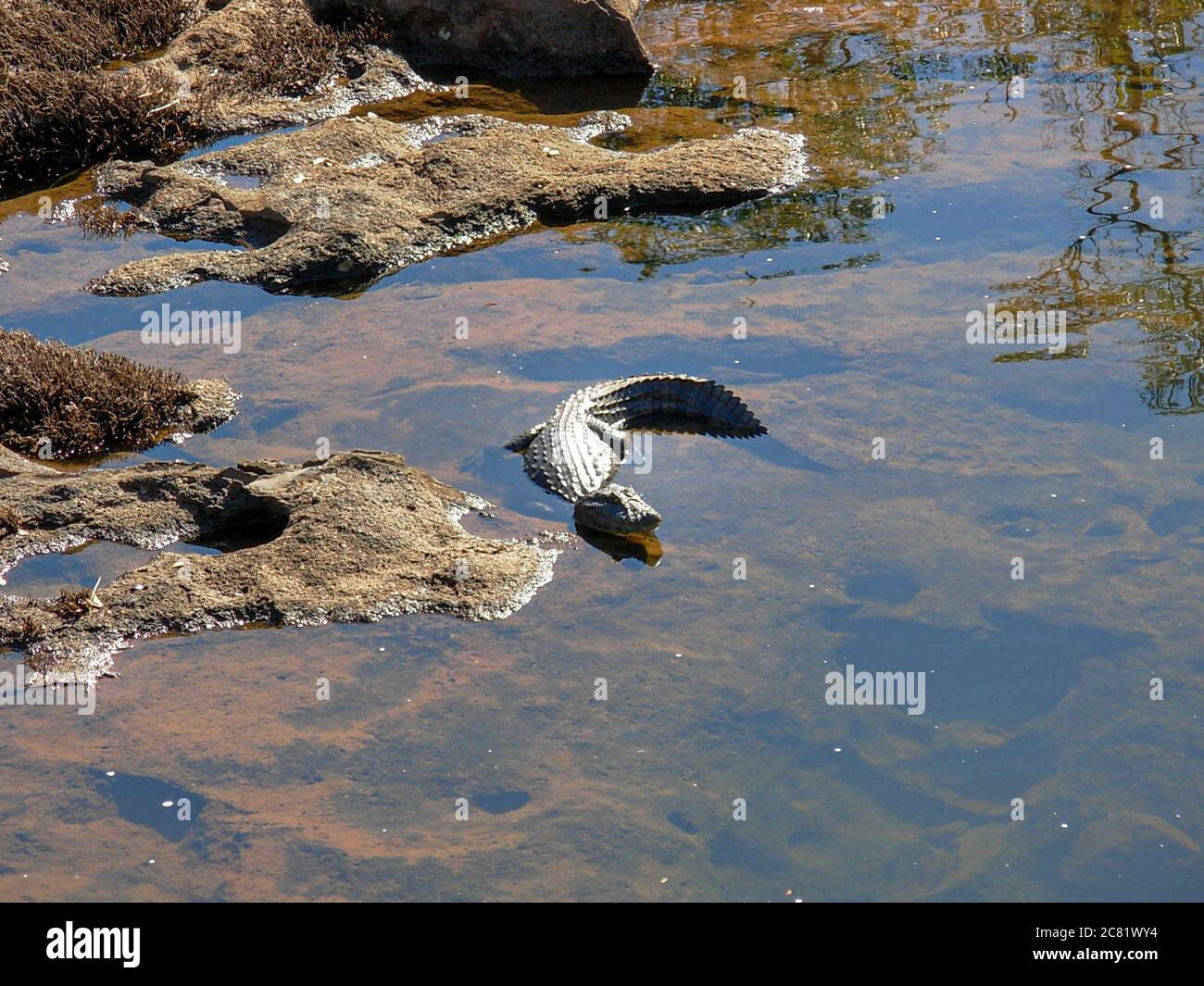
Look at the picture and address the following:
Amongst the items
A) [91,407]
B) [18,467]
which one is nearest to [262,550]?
[18,467]

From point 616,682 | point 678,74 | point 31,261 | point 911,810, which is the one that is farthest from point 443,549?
point 678,74

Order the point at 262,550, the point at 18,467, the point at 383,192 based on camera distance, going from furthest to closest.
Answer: the point at 383,192, the point at 18,467, the point at 262,550

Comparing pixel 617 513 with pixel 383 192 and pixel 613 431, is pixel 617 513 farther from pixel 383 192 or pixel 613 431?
pixel 383 192

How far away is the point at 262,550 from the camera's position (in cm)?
554

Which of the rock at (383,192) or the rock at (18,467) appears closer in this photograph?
the rock at (18,467)

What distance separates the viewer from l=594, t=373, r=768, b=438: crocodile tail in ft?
21.4

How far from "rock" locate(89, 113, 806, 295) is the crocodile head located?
3.31 meters

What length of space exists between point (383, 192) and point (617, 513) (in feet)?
14.4

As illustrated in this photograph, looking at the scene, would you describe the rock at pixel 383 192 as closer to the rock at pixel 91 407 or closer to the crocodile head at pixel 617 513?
the rock at pixel 91 407

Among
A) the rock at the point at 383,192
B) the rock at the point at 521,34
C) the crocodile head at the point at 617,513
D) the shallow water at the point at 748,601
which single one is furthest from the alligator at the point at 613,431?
the rock at the point at 521,34

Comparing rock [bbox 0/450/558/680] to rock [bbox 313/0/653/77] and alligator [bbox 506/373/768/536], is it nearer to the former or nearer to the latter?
alligator [bbox 506/373/768/536]

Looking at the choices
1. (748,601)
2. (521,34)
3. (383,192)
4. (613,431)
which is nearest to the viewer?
(748,601)

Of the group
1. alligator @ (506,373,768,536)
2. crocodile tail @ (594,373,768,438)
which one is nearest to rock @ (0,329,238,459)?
alligator @ (506,373,768,536)

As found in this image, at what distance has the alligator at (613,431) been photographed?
19.1 feet
